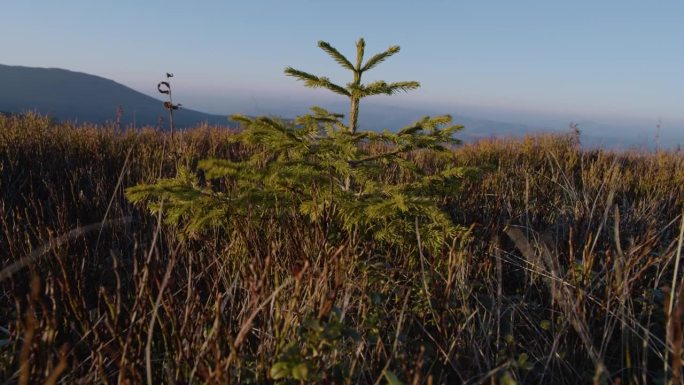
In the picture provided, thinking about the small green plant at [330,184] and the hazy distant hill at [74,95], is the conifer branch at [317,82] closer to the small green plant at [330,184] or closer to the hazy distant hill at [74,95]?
the small green plant at [330,184]

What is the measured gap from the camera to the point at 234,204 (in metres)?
1.98

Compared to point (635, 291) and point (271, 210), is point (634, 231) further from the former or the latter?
point (271, 210)

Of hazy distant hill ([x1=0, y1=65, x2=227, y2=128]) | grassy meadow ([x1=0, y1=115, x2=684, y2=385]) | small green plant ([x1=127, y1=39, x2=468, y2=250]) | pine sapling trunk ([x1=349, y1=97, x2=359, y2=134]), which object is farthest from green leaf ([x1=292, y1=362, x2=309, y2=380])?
hazy distant hill ([x1=0, y1=65, x2=227, y2=128])

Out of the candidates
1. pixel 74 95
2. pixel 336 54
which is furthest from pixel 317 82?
pixel 74 95

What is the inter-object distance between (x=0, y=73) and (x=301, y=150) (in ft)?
422

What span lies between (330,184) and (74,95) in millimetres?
119954

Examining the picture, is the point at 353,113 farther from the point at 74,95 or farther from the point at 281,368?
the point at 74,95

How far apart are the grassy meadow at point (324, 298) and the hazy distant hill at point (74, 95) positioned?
93.3 meters

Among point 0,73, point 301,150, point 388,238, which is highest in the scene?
point 0,73

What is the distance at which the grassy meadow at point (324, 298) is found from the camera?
1238 millimetres

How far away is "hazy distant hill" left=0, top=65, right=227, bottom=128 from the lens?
92.0 meters

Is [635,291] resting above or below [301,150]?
below

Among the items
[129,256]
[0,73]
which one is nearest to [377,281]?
[129,256]

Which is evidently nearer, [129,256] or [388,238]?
[388,238]
